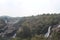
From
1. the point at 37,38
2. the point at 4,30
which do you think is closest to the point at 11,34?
the point at 4,30

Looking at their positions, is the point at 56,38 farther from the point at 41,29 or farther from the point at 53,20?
the point at 53,20

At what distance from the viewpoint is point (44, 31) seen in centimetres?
5375

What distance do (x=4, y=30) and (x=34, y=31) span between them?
18766mm

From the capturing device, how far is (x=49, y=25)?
56156 mm

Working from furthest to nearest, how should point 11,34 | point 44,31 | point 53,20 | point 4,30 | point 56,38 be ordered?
point 4,30, point 11,34, point 53,20, point 44,31, point 56,38

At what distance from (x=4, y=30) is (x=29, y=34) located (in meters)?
23.0

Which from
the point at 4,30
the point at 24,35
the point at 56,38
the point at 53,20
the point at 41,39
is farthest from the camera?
the point at 4,30

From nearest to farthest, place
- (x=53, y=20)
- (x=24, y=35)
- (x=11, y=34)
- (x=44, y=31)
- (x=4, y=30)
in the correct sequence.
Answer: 1. (x=24, y=35)
2. (x=44, y=31)
3. (x=53, y=20)
4. (x=11, y=34)
5. (x=4, y=30)

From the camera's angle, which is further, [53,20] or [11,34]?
[11,34]

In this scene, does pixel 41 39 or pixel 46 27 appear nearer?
pixel 41 39

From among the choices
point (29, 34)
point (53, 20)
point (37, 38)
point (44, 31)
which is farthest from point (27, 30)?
point (37, 38)

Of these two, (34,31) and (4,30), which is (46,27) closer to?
(34,31)

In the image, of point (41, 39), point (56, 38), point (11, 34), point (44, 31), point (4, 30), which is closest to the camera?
point (56, 38)

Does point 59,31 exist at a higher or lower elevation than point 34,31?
higher
